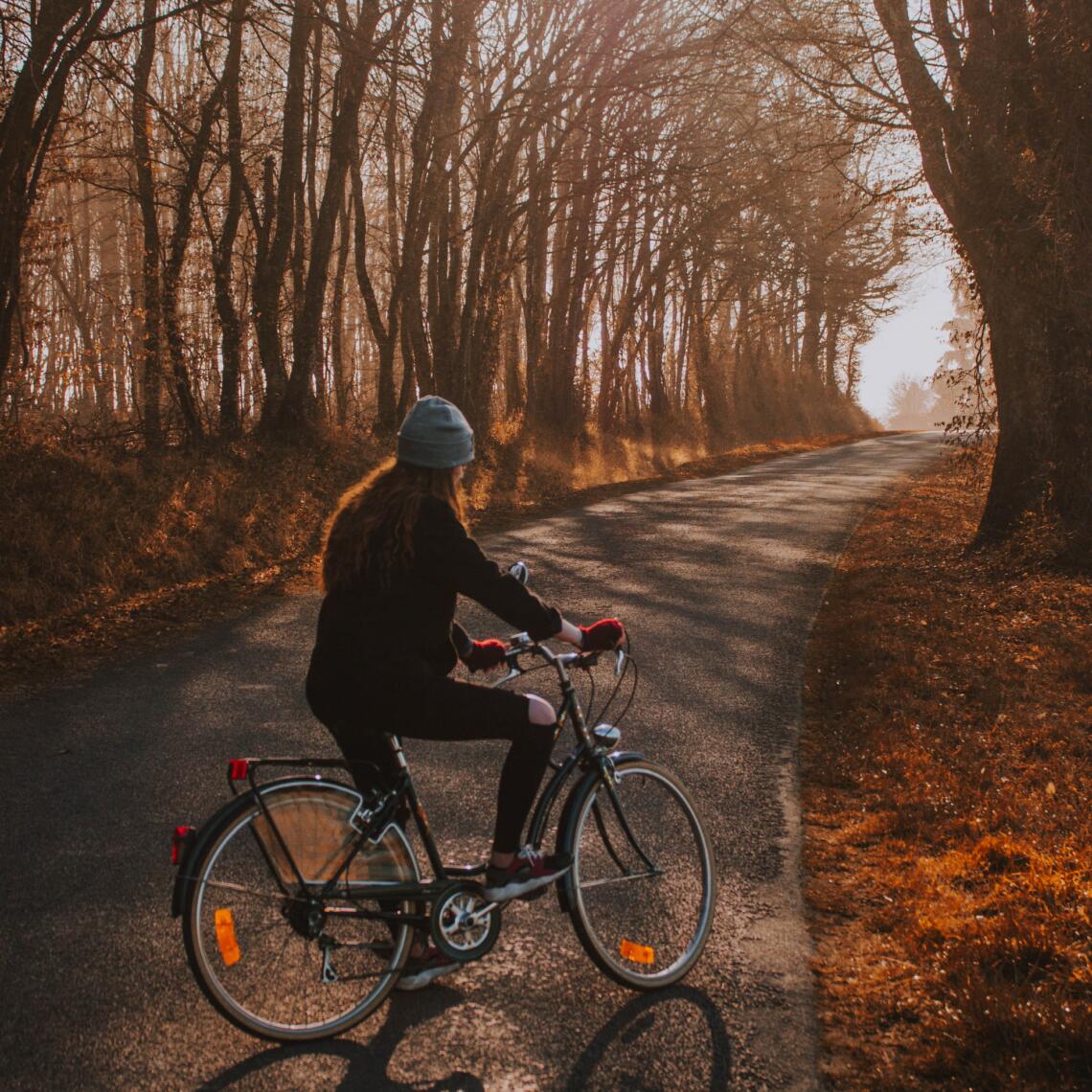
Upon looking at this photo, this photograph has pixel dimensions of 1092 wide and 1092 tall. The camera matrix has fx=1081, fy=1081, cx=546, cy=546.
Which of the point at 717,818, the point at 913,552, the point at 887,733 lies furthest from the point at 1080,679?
the point at 913,552

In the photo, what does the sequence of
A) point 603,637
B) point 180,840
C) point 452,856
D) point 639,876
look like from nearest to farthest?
point 180,840
point 603,637
point 639,876
point 452,856

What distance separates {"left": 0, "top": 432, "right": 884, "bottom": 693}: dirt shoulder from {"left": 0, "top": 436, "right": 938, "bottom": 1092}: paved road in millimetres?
530

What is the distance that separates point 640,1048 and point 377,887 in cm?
104

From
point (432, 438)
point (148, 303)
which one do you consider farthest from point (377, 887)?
point (148, 303)

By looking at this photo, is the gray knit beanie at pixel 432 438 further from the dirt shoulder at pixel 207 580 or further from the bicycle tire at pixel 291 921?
the dirt shoulder at pixel 207 580

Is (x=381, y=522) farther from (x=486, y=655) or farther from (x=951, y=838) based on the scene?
(x=951, y=838)

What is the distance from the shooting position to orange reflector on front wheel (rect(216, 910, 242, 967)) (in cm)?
347

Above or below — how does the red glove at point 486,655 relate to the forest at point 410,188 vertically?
below

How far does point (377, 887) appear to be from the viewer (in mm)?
3762

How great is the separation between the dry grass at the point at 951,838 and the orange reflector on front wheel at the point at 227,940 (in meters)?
2.01

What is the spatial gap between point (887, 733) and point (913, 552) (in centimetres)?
771

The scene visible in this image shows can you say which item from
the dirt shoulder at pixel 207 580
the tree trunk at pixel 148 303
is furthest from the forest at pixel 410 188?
the dirt shoulder at pixel 207 580

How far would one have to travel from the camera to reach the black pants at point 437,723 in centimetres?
361

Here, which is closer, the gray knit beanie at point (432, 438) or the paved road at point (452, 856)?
the paved road at point (452, 856)
